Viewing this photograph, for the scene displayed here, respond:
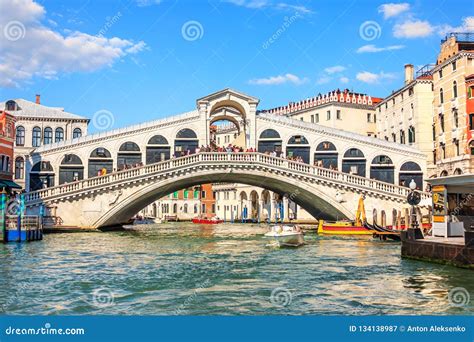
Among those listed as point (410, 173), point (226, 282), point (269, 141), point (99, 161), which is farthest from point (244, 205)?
point (226, 282)

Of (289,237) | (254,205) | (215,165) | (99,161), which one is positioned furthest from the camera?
(254,205)

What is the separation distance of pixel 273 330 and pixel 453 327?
2304mm

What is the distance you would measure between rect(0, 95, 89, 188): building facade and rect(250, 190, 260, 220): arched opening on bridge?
1999 cm

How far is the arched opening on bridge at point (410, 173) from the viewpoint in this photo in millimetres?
31219

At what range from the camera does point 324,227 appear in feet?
85.4

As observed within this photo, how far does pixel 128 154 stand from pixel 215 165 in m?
6.20

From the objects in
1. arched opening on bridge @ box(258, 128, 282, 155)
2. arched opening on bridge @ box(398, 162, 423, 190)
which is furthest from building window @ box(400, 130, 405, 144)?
arched opening on bridge @ box(258, 128, 282, 155)

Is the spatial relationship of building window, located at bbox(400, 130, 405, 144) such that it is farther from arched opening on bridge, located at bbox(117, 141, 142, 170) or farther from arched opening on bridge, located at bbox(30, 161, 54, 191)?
arched opening on bridge, located at bbox(30, 161, 54, 191)

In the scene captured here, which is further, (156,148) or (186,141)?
(186,141)


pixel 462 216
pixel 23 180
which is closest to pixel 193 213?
pixel 23 180

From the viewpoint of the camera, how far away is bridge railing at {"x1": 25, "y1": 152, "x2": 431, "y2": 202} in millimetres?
26844

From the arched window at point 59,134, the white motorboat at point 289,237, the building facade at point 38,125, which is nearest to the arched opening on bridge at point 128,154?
the building facade at point 38,125

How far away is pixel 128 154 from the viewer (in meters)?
31.1

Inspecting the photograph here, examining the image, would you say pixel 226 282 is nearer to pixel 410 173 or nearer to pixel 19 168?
pixel 410 173
